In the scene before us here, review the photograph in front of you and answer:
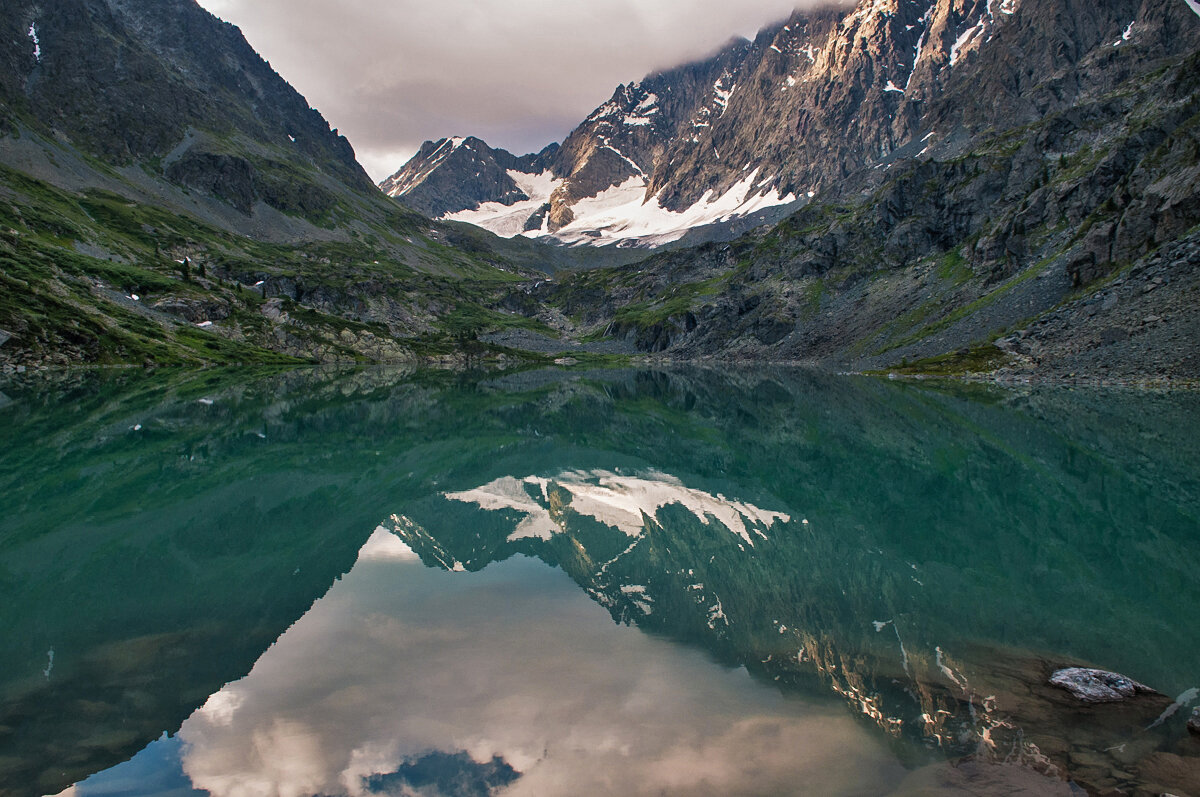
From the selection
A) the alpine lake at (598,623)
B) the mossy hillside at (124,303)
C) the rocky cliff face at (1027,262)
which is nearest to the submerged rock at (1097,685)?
the alpine lake at (598,623)

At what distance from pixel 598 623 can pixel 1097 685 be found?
10.1m

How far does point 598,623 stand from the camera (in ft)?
50.9

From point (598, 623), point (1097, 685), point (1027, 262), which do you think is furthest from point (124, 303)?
point (1027, 262)

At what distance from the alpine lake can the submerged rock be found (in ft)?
0.63

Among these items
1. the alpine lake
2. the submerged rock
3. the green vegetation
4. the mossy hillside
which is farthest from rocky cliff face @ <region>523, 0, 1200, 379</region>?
the mossy hillside

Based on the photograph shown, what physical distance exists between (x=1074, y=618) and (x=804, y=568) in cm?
682

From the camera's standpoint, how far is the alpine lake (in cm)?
985

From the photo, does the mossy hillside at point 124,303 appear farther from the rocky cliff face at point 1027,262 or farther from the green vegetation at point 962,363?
the green vegetation at point 962,363

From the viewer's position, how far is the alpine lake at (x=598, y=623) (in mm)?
9852

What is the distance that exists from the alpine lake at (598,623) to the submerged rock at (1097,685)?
193 millimetres

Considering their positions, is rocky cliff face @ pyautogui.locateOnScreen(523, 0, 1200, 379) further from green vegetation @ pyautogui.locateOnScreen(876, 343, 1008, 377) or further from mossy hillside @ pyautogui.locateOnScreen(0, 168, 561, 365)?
mossy hillside @ pyautogui.locateOnScreen(0, 168, 561, 365)

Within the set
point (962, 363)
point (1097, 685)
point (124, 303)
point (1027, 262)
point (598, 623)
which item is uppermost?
point (1027, 262)

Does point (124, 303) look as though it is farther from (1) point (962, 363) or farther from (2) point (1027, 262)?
(2) point (1027, 262)

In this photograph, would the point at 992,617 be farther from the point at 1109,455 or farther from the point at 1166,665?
the point at 1109,455
